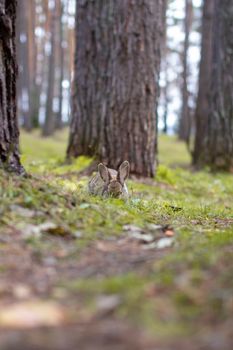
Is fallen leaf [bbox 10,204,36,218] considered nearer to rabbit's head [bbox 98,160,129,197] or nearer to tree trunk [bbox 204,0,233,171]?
rabbit's head [bbox 98,160,129,197]

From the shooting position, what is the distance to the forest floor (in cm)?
222

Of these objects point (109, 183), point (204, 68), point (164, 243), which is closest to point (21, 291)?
point (164, 243)

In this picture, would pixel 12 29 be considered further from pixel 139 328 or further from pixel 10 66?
pixel 139 328

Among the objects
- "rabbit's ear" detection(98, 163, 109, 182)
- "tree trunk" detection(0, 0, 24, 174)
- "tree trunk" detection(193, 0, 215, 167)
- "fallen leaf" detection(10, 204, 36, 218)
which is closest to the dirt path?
"fallen leaf" detection(10, 204, 36, 218)

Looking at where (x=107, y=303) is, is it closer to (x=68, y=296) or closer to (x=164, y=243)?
(x=68, y=296)

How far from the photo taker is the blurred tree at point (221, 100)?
→ 13.4 meters

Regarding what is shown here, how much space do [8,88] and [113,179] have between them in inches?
81.2

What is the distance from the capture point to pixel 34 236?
352 centimetres

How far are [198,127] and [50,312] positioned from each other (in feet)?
45.4

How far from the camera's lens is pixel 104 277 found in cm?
291

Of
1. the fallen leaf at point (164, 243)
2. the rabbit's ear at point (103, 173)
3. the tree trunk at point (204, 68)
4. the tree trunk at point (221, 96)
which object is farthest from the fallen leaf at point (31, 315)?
the tree trunk at point (204, 68)

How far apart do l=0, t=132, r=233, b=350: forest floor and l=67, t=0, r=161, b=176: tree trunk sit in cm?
430

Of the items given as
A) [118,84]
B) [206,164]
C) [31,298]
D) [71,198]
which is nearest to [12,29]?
[71,198]

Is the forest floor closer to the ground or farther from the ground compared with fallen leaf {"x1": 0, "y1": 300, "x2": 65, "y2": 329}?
closer to the ground
